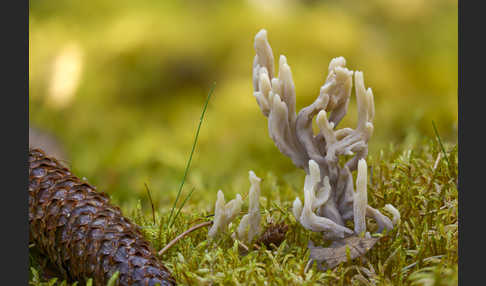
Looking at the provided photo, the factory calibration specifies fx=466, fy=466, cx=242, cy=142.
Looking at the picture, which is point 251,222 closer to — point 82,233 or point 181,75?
point 82,233

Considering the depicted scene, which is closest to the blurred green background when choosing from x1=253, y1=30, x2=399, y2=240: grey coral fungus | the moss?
the moss

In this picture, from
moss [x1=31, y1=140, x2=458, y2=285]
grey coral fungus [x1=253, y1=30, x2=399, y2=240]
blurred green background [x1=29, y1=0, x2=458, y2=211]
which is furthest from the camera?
blurred green background [x1=29, y1=0, x2=458, y2=211]

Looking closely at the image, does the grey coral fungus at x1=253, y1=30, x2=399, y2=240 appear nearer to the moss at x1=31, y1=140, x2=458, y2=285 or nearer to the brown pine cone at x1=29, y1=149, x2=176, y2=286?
the moss at x1=31, y1=140, x2=458, y2=285

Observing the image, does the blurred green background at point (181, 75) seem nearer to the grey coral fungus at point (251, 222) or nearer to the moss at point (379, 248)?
the moss at point (379, 248)

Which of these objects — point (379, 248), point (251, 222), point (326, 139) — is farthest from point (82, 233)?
point (379, 248)

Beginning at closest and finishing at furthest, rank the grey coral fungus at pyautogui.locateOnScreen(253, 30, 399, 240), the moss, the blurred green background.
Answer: the moss < the grey coral fungus at pyautogui.locateOnScreen(253, 30, 399, 240) < the blurred green background
